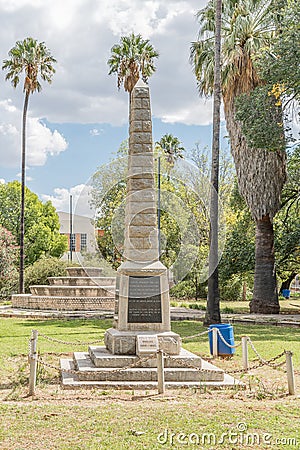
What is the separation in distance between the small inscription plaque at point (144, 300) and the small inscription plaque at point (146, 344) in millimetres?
515

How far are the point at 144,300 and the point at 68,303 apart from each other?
1538cm

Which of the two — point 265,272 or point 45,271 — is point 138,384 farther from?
point 45,271

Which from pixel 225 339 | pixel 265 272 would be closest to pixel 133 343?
pixel 225 339

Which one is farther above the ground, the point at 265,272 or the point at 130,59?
the point at 130,59

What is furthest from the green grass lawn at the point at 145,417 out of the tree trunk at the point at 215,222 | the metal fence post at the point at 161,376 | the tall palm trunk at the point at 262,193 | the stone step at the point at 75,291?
the stone step at the point at 75,291

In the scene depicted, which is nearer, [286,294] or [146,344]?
[146,344]

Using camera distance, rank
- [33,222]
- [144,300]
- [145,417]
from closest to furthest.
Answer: [145,417] → [144,300] → [33,222]

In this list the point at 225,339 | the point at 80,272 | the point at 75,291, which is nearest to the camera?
the point at 225,339

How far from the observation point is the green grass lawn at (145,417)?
6375 millimetres

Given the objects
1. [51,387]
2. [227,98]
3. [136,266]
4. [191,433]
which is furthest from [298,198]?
[191,433]

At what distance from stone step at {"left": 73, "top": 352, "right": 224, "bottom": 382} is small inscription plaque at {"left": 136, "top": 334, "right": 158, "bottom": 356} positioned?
281 mm

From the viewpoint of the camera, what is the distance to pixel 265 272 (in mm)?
24406

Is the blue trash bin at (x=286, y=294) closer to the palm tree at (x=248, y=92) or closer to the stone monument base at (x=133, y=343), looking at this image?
the palm tree at (x=248, y=92)

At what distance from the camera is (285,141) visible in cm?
2077
